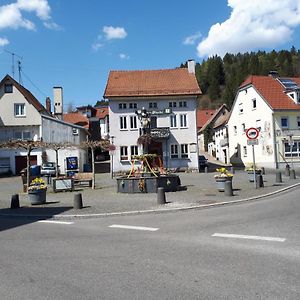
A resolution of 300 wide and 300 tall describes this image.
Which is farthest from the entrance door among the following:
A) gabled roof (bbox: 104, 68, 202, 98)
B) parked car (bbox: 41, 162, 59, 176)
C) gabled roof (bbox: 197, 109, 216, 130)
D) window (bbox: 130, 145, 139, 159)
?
gabled roof (bbox: 197, 109, 216, 130)

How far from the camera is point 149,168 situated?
69.9 ft

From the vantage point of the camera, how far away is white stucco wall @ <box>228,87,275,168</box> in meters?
45.3

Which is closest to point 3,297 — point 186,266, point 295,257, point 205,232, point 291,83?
point 186,266

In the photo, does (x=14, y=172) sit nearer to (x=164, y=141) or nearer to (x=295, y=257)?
(x=164, y=141)

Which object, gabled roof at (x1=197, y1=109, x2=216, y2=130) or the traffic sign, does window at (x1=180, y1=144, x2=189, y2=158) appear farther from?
gabled roof at (x1=197, y1=109, x2=216, y2=130)

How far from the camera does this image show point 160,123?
138 feet

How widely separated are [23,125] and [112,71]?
474 inches

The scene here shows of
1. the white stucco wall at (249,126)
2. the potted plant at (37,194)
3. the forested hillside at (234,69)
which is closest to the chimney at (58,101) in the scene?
the white stucco wall at (249,126)

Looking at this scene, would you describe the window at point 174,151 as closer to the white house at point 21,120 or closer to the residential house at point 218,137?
the white house at point 21,120

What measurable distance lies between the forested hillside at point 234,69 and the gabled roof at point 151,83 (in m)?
60.3

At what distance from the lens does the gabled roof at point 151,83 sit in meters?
42.4

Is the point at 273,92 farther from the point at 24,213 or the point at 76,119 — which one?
the point at 24,213

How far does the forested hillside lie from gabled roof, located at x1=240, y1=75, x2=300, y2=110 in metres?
53.9

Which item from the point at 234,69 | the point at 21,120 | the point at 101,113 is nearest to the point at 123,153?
the point at 21,120
